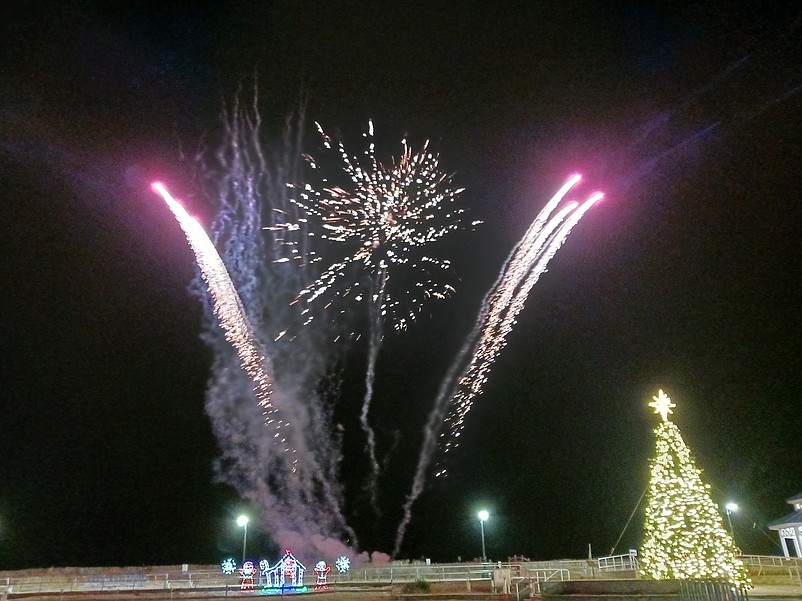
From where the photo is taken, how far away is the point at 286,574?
82.5 feet

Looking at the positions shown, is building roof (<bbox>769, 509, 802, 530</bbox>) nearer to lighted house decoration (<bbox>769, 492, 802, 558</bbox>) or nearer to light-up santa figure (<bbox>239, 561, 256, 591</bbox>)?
lighted house decoration (<bbox>769, 492, 802, 558</bbox>)

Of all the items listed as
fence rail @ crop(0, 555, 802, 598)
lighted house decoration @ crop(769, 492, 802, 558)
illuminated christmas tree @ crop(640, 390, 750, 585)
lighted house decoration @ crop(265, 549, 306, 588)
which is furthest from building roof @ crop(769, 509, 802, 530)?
lighted house decoration @ crop(265, 549, 306, 588)

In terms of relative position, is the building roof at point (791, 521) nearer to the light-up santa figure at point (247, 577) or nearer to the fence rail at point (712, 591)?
the fence rail at point (712, 591)

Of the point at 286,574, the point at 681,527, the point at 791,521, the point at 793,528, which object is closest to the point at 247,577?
the point at 286,574

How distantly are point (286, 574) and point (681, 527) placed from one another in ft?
50.2

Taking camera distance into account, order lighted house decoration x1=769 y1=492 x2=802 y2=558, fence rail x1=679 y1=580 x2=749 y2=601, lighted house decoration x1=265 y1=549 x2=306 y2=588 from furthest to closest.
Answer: lighted house decoration x1=769 y1=492 x2=802 y2=558 < lighted house decoration x1=265 y1=549 x2=306 y2=588 < fence rail x1=679 y1=580 x2=749 y2=601

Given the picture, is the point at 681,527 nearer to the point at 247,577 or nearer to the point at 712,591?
the point at 712,591

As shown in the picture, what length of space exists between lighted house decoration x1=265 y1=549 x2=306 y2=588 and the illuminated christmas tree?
13.6 meters

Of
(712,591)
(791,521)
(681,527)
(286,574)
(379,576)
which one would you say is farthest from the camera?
(791,521)

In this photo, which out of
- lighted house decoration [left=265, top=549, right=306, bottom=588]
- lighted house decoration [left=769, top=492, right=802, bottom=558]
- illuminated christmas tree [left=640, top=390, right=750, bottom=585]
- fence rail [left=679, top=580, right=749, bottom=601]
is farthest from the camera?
lighted house decoration [left=769, top=492, right=802, bottom=558]

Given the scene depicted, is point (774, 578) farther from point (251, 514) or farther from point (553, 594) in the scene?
point (251, 514)

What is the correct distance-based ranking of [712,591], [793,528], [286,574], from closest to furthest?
[712,591] < [286,574] < [793,528]

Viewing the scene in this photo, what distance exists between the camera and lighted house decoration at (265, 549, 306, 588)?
24917mm

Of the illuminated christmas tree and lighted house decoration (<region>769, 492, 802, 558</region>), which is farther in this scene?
lighted house decoration (<region>769, 492, 802, 558</region>)
